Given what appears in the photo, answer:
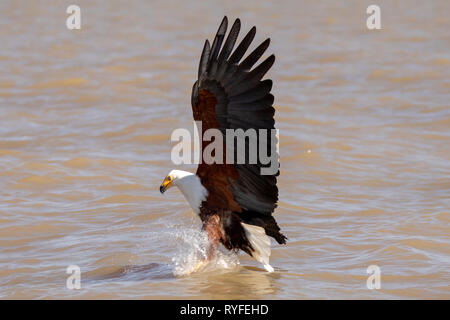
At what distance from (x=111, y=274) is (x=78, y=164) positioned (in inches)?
114

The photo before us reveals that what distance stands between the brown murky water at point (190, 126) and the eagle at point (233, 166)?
24 centimetres

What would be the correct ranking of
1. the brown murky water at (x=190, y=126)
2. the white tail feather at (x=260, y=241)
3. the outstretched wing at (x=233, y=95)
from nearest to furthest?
1. the outstretched wing at (x=233, y=95)
2. the white tail feather at (x=260, y=241)
3. the brown murky water at (x=190, y=126)

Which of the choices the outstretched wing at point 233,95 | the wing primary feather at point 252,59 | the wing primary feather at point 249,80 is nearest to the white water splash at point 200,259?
the outstretched wing at point 233,95

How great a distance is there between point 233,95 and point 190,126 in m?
4.69

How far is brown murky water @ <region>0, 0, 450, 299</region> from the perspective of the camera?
6602 millimetres

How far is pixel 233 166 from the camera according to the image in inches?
244

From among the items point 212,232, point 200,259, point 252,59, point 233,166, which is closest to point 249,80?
point 252,59

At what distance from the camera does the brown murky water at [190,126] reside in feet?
21.7

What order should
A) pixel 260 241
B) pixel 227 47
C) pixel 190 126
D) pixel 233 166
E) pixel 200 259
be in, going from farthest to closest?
pixel 190 126
pixel 200 259
pixel 260 241
pixel 233 166
pixel 227 47

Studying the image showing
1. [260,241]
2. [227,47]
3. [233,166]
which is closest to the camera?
[227,47]

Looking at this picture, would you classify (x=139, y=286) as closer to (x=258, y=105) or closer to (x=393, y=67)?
(x=258, y=105)

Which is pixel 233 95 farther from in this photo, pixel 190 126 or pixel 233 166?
pixel 190 126

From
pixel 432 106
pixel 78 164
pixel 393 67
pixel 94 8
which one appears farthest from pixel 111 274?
pixel 94 8

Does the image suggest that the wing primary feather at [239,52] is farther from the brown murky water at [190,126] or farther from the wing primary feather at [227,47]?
the brown murky water at [190,126]
